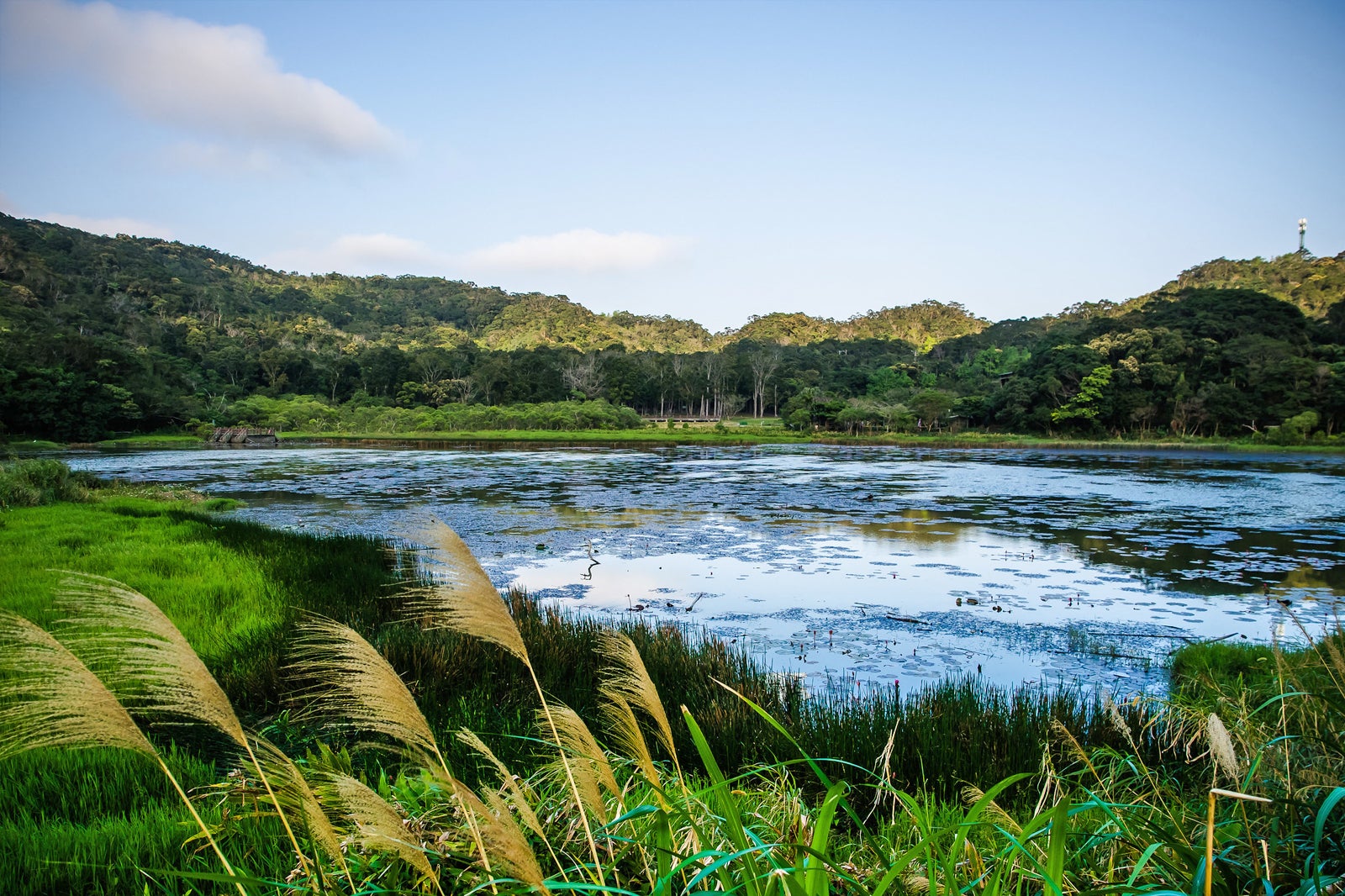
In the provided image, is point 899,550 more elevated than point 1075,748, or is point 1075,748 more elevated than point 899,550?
point 1075,748

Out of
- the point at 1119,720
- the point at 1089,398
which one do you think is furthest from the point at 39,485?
the point at 1089,398

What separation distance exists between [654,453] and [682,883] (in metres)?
43.2

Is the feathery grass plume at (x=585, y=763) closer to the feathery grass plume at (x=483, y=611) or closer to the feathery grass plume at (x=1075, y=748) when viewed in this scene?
the feathery grass plume at (x=483, y=611)

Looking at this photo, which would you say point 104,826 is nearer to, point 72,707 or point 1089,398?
point 72,707

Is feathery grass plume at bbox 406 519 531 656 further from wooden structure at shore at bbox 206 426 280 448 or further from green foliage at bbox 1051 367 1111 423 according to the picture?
green foliage at bbox 1051 367 1111 423

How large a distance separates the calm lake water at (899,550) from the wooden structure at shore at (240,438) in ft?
71.0

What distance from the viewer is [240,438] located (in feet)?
174

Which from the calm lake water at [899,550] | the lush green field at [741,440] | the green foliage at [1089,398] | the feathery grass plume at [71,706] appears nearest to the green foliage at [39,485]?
the calm lake water at [899,550]

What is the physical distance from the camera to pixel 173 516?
1352 cm

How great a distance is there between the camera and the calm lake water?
800 centimetres

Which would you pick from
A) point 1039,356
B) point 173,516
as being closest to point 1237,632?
point 173,516

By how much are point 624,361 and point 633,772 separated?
86.0 m

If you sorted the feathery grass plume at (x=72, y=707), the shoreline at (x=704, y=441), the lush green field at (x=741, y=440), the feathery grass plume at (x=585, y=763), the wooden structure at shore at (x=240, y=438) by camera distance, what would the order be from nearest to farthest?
1. the feathery grass plume at (x=72, y=707)
2. the feathery grass plume at (x=585, y=763)
3. the shoreline at (x=704, y=441)
4. the lush green field at (x=741, y=440)
5. the wooden structure at shore at (x=240, y=438)

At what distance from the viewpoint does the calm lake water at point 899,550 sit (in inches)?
315
